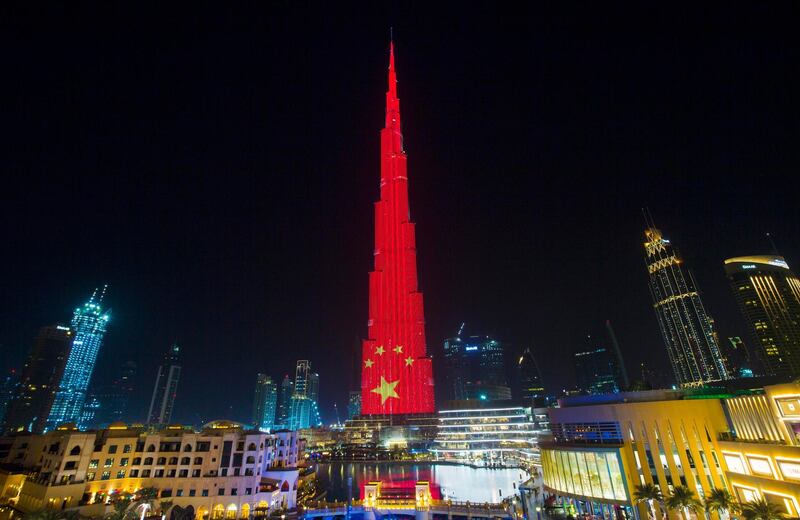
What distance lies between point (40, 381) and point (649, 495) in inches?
7306

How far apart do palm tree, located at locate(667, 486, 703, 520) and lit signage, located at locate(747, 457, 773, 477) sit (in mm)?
5386

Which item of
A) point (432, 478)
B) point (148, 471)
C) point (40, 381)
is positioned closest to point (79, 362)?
point (40, 381)

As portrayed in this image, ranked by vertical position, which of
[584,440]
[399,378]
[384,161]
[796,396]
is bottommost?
[584,440]

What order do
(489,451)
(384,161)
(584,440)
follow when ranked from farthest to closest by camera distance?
(489,451), (384,161), (584,440)

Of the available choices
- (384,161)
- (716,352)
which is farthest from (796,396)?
(716,352)

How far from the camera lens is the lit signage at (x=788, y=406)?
2866 centimetres

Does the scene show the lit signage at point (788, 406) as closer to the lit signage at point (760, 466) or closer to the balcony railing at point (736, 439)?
the balcony railing at point (736, 439)

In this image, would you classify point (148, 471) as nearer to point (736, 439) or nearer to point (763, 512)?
point (763, 512)

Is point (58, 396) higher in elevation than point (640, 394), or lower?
higher

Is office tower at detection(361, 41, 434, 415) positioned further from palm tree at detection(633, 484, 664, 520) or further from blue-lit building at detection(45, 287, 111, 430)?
blue-lit building at detection(45, 287, 111, 430)

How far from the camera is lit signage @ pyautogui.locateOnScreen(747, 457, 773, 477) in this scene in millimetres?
29438

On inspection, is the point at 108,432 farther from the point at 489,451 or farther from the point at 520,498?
the point at 489,451

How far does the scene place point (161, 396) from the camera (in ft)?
650

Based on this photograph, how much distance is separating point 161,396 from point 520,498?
216 meters
